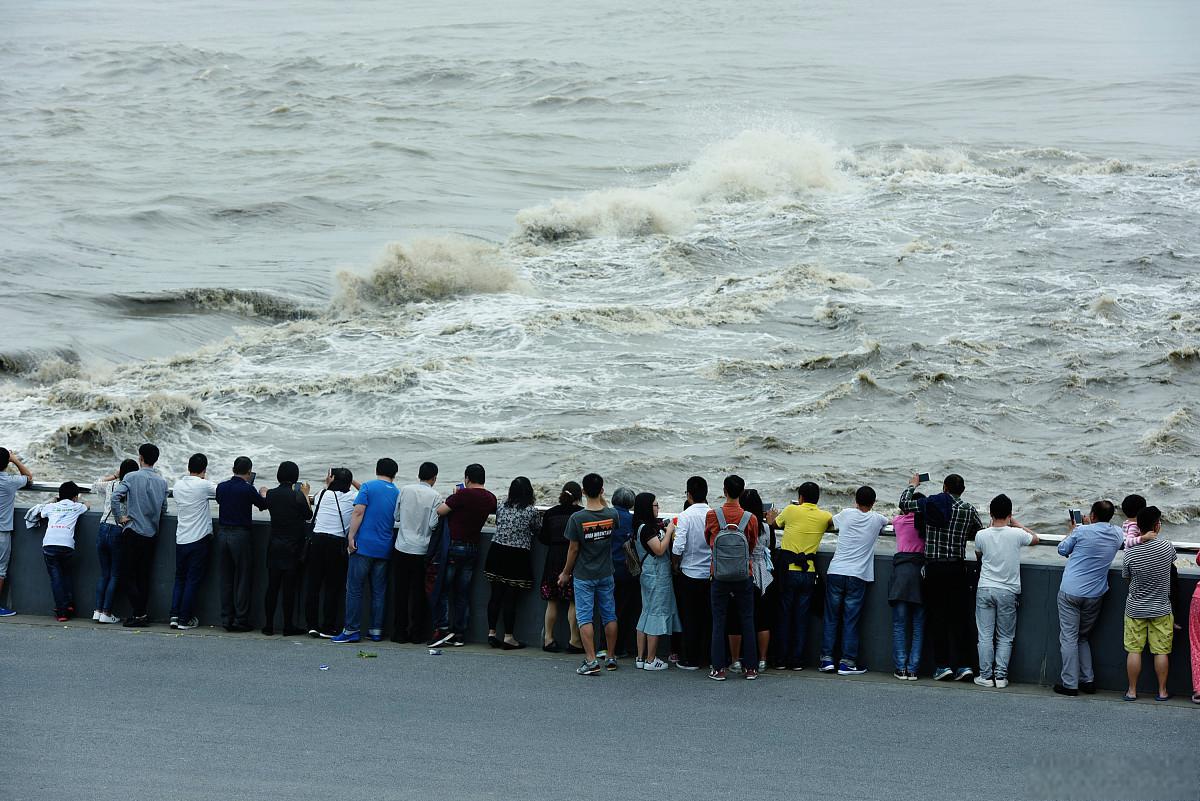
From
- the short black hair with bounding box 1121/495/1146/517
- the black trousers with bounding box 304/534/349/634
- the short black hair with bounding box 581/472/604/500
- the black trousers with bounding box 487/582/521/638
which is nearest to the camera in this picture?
the short black hair with bounding box 1121/495/1146/517

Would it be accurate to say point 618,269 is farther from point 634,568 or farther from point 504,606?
point 634,568

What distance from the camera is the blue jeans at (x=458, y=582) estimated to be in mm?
9422

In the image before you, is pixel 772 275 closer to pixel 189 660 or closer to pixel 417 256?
pixel 417 256

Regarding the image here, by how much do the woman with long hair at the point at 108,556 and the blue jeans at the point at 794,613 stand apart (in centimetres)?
493

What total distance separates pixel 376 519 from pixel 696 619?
245cm

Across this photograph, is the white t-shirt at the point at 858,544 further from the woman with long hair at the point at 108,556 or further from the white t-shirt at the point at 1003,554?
the woman with long hair at the point at 108,556

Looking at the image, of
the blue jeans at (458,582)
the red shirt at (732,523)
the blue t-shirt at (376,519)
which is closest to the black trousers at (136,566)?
the blue t-shirt at (376,519)

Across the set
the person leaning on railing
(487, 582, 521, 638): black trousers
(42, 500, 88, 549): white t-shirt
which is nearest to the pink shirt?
(487, 582, 521, 638): black trousers

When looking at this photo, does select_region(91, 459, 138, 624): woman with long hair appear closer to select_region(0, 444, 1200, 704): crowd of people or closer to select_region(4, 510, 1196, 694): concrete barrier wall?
select_region(0, 444, 1200, 704): crowd of people

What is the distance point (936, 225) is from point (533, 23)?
5497 centimetres

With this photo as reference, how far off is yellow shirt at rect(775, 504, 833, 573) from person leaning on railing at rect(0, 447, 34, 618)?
579 centimetres

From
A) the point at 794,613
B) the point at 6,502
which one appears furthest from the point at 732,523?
the point at 6,502

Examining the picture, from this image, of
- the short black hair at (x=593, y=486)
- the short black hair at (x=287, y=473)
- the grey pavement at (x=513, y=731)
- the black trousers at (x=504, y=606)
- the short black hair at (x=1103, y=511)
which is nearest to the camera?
the grey pavement at (x=513, y=731)

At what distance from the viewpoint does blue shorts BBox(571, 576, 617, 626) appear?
8844 mm
